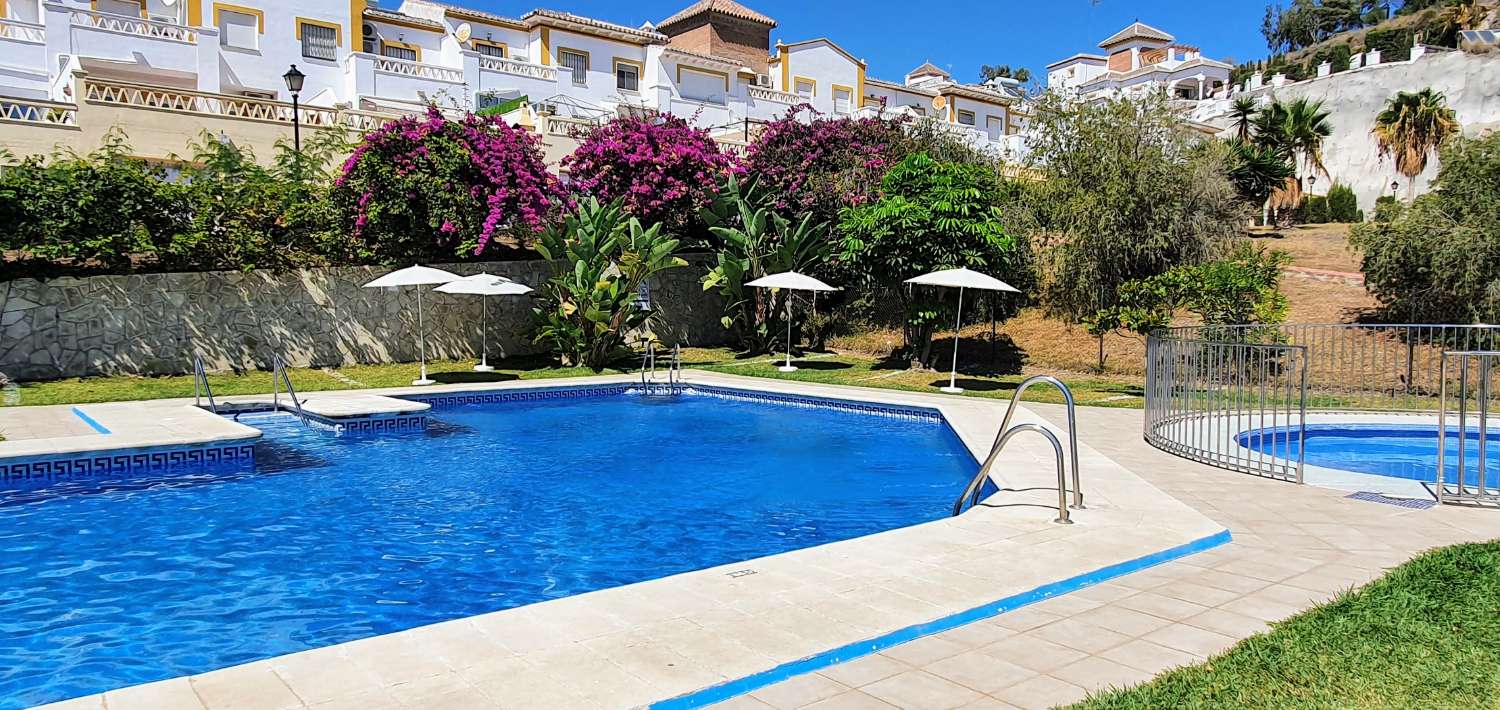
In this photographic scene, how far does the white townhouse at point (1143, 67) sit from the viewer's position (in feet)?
230

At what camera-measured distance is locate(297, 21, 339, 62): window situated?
34.2m

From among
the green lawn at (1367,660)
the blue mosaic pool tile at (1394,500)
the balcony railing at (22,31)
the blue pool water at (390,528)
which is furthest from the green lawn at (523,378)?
the balcony railing at (22,31)

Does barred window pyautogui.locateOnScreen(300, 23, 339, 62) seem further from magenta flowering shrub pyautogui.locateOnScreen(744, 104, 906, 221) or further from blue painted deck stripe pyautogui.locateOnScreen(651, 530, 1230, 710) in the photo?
blue painted deck stripe pyautogui.locateOnScreen(651, 530, 1230, 710)

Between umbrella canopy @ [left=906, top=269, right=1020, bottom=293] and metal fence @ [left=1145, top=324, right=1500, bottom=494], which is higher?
umbrella canopy @ [left=906, top=269, right=1020, bottom=293]

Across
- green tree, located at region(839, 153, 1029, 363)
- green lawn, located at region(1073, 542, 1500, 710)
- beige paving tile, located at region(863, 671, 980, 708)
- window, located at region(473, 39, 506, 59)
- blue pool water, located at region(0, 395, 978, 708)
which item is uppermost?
window, located at region(473, 39, 506, 59)

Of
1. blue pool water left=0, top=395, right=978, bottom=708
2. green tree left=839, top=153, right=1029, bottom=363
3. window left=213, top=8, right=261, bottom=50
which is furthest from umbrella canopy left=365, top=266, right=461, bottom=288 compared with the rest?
window left=213, top=8, right=261, bottom=50

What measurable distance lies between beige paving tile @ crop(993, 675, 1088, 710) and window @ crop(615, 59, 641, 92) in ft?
132

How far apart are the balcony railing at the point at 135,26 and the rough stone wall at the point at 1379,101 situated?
39683 millimetres

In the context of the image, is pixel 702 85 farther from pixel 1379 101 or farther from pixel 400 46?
pixel 1379 101

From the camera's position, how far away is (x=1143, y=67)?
246 feet

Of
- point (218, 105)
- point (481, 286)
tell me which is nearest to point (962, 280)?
point (481, 286)

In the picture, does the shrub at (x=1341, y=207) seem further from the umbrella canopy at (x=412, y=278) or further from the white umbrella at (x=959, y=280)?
the umbrella canopy at (x=412, y=278)

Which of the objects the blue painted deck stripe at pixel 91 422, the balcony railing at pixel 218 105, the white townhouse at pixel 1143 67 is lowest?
the blue painted deck stripe at pixel 91 422

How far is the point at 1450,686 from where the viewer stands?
157 inches
